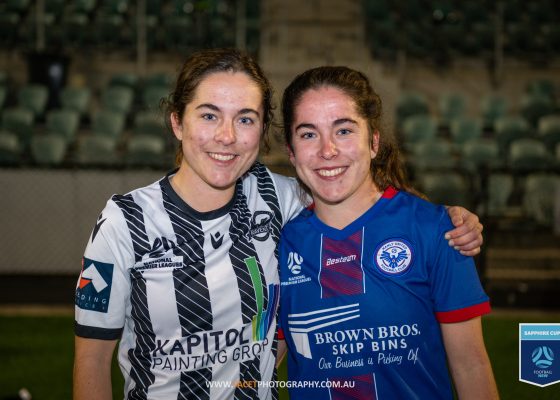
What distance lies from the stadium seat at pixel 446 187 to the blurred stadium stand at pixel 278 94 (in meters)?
0.01

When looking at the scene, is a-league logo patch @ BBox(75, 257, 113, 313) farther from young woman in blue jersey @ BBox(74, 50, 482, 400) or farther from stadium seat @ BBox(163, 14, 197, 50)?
stadium seat @ BBox(163, 14, 197, 50)

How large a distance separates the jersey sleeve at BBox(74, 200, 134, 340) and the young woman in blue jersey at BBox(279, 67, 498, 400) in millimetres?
500

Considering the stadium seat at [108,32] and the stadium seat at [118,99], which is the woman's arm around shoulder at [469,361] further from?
the stadium seat at [108,32]

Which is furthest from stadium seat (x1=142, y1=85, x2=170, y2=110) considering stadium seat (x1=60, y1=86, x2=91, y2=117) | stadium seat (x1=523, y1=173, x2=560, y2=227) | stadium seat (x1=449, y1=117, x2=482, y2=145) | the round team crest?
the round team crest

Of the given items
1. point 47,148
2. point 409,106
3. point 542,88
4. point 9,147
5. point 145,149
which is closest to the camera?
point 9,147

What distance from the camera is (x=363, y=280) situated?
204 centimetres

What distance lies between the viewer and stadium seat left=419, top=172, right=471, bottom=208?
23.1 ft

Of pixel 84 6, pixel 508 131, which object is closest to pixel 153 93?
pixel 84 6

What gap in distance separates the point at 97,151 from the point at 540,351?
689 cm

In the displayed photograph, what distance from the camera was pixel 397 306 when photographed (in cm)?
200

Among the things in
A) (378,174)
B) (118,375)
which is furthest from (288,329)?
(118,375)

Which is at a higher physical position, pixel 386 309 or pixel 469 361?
pixel 386 309

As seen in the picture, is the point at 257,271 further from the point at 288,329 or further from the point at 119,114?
the point at 119,114

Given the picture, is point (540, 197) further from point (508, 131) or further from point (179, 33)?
point (179, 33)
